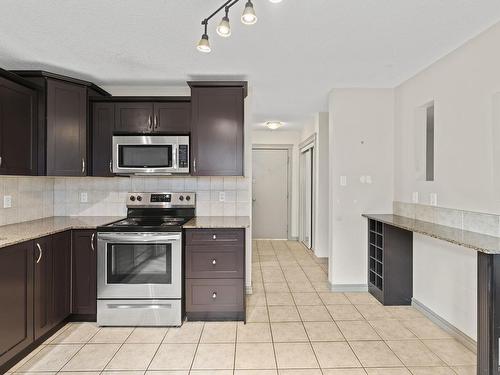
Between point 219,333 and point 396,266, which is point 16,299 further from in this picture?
point 396,266

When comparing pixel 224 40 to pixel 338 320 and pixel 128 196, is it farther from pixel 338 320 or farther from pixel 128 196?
pixel 338 320

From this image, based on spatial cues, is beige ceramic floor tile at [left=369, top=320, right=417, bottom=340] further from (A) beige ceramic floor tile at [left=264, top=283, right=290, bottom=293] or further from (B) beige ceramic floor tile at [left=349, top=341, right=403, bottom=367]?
(A) beige ceramic floor tile at [left=264, top=283, right=290, bottom=293]

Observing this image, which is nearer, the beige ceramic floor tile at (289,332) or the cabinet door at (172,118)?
the beige ceramic floor tile at (289,332)

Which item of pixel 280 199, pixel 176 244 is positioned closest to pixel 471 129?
pixel 176 244

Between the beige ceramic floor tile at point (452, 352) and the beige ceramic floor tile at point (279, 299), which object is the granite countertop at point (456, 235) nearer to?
the beige ceramic floor tile at point (452, 352)

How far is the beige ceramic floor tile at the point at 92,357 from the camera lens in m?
2.30

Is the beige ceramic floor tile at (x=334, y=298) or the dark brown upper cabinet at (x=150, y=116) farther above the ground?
the dark brown upper cabinet at (x=150, y=116)

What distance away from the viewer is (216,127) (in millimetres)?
3316

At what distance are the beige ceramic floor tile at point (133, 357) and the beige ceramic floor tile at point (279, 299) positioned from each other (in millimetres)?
1343

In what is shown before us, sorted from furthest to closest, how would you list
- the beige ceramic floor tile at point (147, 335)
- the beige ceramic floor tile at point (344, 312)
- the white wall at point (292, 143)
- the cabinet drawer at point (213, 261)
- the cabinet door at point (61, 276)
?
1. the white wall at point (292, 143)
2. the beige ceramic floor tile at point (344, 312)
3. the cabinet drawer at point (213, 261)
4. the cabinet door at point (61, 276)
5. the beige ceramic floor tile at point (147, 335)

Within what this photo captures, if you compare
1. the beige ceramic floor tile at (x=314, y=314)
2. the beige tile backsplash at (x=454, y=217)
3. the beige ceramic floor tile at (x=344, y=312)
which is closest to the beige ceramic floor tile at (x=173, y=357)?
the beige ceramic floor tile at (x=314, y=314)

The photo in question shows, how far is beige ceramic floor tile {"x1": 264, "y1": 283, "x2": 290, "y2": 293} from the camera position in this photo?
12.7 ft

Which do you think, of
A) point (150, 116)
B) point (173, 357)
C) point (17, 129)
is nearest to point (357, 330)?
point (173, 357)

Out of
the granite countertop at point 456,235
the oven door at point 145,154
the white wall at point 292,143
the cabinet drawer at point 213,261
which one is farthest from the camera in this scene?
the white wall at point 292,143
